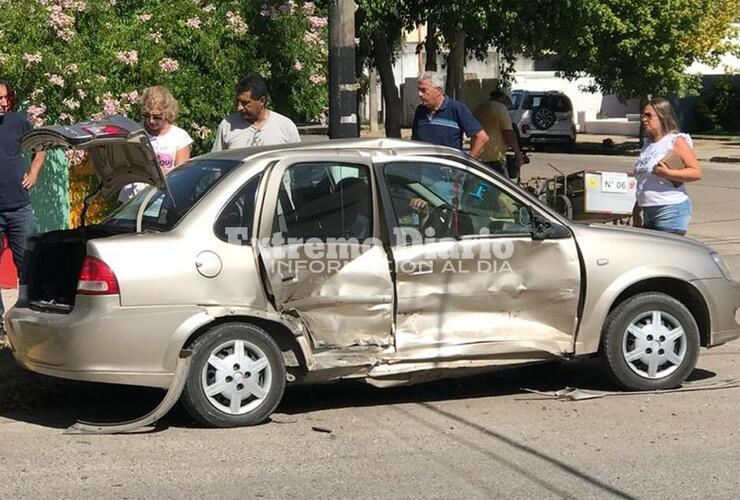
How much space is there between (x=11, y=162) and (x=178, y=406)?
8.63ft

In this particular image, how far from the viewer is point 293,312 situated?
22.3 feet

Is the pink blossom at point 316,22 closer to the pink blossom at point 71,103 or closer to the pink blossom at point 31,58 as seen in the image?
the pink blossom at point 71,103

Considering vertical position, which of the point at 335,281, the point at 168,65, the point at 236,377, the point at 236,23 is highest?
the point at 236,23

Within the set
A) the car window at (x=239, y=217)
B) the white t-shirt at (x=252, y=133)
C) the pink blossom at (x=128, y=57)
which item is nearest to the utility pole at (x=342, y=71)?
the white t-shirt at (x=252, y=133)

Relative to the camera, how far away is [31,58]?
10.6 metres

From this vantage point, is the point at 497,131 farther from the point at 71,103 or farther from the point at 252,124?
the point at 252,124

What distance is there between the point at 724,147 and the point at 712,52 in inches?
115

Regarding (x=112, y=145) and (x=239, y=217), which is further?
(x=112, y=145)

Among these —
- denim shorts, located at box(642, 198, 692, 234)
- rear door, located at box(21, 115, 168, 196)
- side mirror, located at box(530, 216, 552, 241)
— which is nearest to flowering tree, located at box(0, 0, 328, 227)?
rear door, located at box(21, 115, 168, 196)

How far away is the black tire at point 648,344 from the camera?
24.3 feet

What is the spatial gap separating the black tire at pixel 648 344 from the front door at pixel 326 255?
1.47 metres

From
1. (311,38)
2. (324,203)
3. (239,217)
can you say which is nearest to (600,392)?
(324,203)

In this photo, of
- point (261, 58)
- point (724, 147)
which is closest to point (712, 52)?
point (724, 147)

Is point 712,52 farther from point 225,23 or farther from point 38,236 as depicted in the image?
point 38,236
